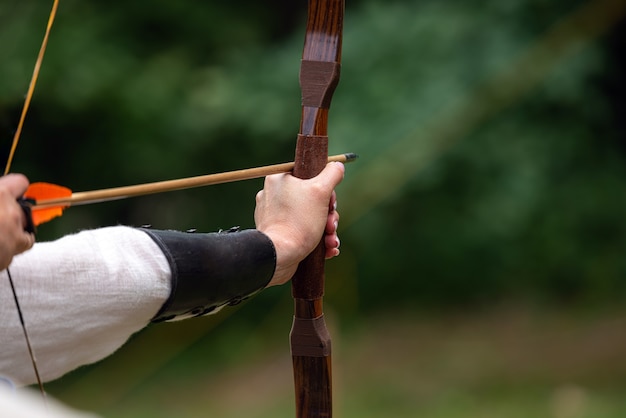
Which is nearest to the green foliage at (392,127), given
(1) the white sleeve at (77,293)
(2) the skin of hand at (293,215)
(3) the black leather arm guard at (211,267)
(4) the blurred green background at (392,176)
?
(4) the blurred green background at (392,176)

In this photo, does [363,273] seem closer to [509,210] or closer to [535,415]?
[509,210]

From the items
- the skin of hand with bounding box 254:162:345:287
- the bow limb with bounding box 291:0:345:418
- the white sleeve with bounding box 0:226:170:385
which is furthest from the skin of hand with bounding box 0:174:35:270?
the bow limb with bounding box 291:0:345:418

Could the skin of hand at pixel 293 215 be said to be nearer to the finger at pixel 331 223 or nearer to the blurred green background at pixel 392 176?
the finger at pixel 331 223

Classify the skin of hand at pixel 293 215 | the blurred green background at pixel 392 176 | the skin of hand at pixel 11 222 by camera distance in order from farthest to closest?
the blurred green background at pixel 392 176 → the skin of hand at pixel 293 215 → the skin of hand at pixel 11 222

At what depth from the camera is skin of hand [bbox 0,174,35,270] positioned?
3.04ft

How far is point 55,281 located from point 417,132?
7.98ft

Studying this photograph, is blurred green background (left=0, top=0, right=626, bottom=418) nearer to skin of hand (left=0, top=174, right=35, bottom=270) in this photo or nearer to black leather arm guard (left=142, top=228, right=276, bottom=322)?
black leather arm guard (left=142, top=228, right=276, bottom=322)

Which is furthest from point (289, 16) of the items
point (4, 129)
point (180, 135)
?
point (4, 129)

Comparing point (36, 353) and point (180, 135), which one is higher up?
point (180, 135)

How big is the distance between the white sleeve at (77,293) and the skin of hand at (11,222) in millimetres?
176

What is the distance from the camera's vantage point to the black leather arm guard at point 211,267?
1.16 m

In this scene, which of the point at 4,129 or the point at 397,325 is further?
the point at 397,325

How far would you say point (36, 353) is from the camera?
3.82 ft

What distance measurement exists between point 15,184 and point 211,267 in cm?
30
